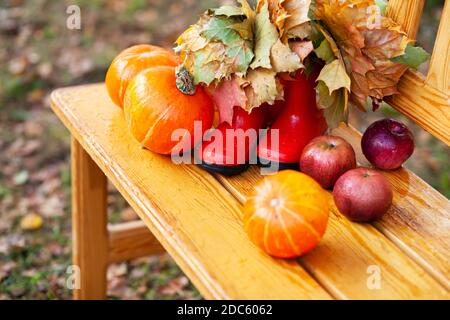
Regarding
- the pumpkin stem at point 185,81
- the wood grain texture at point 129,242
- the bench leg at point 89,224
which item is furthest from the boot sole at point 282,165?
the wood grain texture at point 129,242

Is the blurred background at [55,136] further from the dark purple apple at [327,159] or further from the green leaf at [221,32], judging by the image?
the green leaf at [221,32]

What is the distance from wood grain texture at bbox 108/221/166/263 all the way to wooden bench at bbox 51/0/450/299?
1.64 feet

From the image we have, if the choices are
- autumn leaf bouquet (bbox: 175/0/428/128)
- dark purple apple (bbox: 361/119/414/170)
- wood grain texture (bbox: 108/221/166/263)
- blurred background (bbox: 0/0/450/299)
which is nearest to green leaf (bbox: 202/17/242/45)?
autumn leaf bouquet (bbox: 175/0/428/128)

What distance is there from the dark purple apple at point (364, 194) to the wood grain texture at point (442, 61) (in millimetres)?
276

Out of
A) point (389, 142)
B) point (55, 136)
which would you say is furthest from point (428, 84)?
point (55, 136)

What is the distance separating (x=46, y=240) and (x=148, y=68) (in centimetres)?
122

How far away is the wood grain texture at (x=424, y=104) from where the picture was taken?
57.5 inches

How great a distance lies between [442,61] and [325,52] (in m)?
0.27

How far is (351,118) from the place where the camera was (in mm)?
3150

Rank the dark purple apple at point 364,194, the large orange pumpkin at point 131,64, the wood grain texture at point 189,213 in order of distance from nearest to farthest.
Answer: the wood grain texture at point 189,213, the dark purple apple at point 364,194, the large orange pumpkin at point 131,64

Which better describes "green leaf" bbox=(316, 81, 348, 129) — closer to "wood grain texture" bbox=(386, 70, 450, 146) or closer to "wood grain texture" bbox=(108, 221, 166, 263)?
"wood grain texture" bbox=(386, 70, 450, 146)

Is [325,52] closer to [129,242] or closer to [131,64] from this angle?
[131,64]
